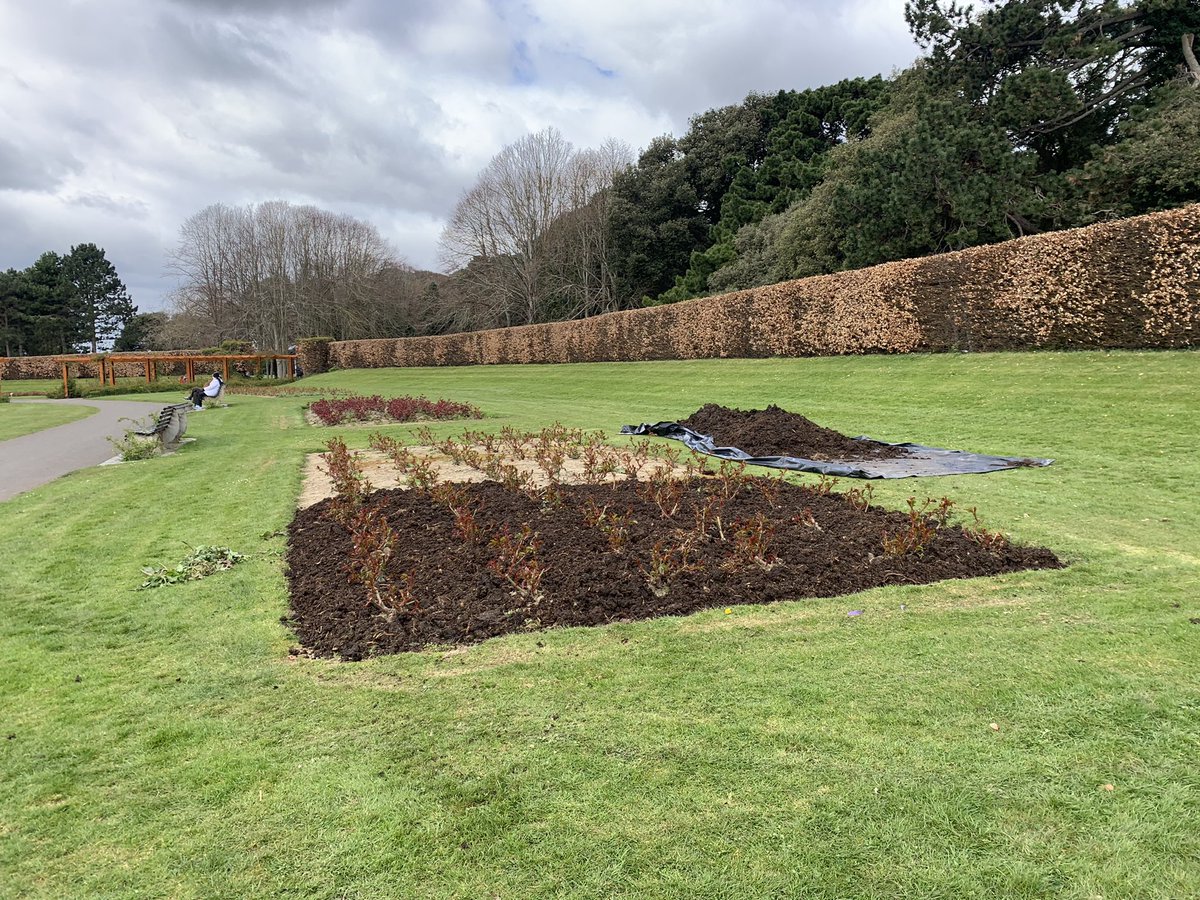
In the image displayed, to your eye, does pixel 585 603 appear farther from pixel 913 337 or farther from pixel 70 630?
pixel 913 337

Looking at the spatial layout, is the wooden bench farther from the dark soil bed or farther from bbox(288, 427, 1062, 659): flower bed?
the dark soil bed

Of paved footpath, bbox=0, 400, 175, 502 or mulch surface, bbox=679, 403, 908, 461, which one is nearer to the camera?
mulch surface, bbox=679, 403, 908, 461

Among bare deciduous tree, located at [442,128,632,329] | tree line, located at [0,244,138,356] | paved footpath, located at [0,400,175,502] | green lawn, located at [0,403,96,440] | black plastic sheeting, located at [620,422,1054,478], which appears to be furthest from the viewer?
tree line, located at [0,244,138,356]

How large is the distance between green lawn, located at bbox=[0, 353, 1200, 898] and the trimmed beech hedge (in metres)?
9.06

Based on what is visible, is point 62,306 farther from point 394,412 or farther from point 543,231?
point 394,412

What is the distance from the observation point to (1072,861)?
1899 millimetres

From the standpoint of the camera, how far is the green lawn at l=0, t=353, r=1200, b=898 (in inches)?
77.0

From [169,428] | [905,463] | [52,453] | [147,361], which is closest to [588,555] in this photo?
[905,463]

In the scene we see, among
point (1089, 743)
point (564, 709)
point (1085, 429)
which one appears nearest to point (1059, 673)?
point (1089, 743)

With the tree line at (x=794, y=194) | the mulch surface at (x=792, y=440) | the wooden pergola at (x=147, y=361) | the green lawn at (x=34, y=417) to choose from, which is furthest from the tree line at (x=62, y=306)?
the mulch surface at (x=792, y=440)

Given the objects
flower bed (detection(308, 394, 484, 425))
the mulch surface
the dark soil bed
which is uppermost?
flower bed (detection(308, 394, 484, 425))

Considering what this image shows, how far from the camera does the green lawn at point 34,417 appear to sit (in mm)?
16967

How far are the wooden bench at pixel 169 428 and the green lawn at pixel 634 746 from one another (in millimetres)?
6918

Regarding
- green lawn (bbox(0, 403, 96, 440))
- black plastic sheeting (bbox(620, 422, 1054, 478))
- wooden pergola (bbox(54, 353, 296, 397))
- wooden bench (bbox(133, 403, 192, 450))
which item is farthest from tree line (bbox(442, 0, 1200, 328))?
wooden pergola (bbox(54, 353, 296, 397))
